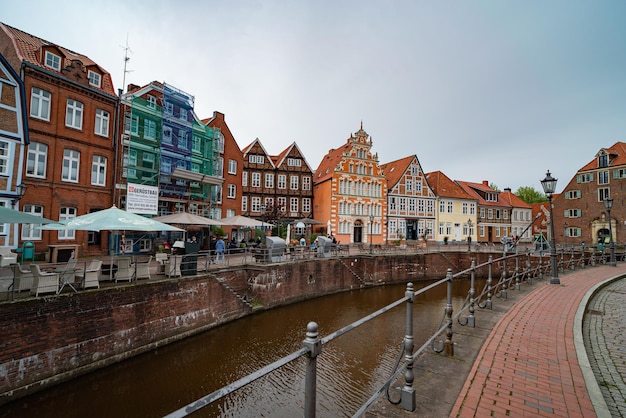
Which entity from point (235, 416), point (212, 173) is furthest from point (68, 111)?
point (235, 416)

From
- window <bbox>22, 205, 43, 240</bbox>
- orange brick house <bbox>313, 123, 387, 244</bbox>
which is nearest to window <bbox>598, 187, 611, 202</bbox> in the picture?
orange brick house <bbox>313, 123, 387, 244</bbox>

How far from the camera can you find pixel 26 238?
1533cm

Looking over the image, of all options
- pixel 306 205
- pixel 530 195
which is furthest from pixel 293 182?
pixel 530 195

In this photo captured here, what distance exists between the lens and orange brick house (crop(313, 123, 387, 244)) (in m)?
33.8

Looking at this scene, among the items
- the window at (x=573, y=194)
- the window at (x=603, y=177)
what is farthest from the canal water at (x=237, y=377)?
the window at (x=573, y=194)

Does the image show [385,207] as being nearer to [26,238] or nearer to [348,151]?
[348,151]

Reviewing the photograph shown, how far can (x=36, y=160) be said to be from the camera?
15930mm

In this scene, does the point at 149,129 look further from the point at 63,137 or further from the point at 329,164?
the point at 329,164

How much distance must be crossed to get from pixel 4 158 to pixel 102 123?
5811 mm

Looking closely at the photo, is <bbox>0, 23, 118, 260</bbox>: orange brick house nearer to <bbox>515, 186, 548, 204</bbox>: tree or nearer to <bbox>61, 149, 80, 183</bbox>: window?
<bbox>61, 149, 80, 183</bbox>: window

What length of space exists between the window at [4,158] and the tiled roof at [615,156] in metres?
53.3

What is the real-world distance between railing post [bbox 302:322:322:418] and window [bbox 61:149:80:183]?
797 inches

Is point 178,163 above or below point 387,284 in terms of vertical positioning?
above

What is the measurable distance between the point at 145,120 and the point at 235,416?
19.2m
